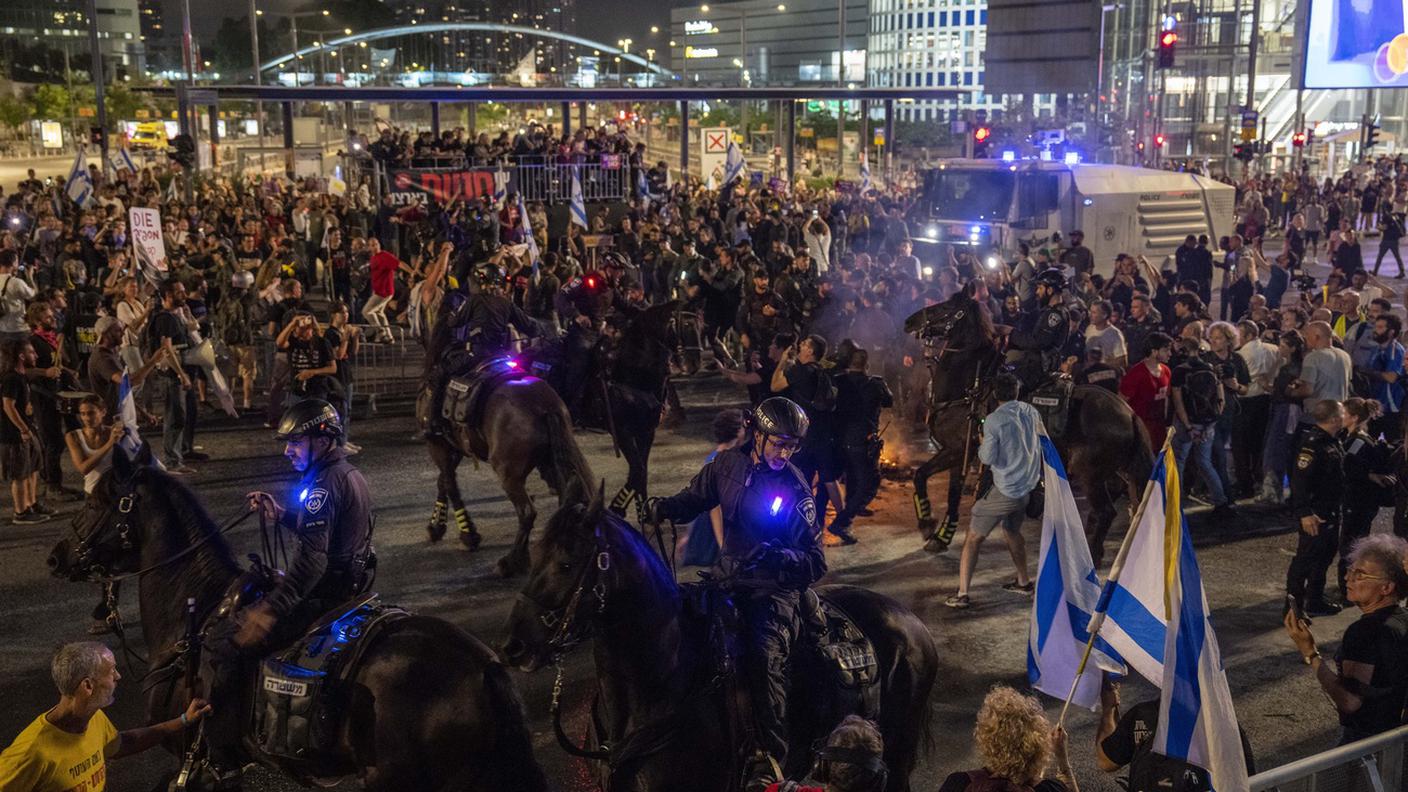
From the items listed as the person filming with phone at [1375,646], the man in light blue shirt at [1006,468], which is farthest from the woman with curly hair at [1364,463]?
the person filming with phone at [1375,646]

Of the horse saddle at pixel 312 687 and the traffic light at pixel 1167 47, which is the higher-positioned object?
the traffic light at pixel 1167 47

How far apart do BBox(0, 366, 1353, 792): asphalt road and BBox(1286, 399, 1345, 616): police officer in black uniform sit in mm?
607

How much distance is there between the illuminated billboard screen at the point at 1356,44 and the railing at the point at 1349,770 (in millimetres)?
25060

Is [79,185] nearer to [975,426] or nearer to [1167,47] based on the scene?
[975,426]

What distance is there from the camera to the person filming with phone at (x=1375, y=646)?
5.28 m

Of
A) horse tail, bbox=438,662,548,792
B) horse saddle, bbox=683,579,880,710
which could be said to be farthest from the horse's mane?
horse saddle, bbox=683,579,880,710

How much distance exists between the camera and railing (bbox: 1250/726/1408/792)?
15.2ft

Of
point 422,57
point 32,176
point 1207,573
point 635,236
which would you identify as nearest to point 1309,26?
point 635,236

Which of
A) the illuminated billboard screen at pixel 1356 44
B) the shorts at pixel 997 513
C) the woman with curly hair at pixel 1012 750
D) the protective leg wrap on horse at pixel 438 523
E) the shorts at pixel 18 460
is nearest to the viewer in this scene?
the woman with curly hair at pixel 1012 750

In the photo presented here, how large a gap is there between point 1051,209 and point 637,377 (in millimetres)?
11767

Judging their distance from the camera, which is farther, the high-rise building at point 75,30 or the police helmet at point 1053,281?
the high-rise building at point 75,30

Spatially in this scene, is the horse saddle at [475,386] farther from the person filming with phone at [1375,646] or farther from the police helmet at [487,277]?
the person filming with phone at [1375,646]

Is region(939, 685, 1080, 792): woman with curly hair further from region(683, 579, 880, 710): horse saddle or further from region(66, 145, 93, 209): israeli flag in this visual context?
region(66, 145, 93, 209): israeli flag

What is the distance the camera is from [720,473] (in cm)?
575
